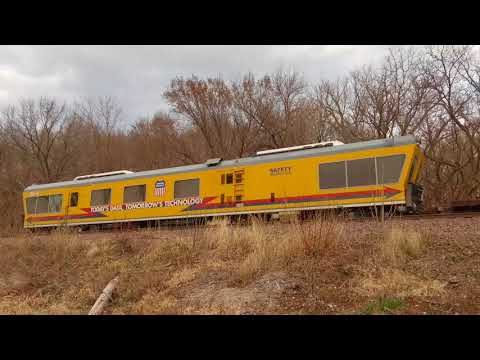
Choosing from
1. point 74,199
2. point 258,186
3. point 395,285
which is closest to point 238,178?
point 258,186

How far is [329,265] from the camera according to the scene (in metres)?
6.48

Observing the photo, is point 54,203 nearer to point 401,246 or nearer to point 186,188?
point 186,188

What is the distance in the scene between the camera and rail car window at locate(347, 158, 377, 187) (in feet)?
40.7

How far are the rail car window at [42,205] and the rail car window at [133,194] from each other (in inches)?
231

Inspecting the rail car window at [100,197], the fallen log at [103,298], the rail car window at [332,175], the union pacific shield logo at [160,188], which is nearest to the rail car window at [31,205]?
the rail car window at [100,197]

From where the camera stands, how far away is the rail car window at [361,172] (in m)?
12.4

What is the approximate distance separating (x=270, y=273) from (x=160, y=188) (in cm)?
1098

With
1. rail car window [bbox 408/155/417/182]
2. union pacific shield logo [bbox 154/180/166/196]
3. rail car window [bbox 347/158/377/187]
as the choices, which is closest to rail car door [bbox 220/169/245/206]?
union pacific shield logo [bbox 154/180/166/196]

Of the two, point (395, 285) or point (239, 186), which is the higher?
point (239, 186)

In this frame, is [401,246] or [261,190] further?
[261,190]

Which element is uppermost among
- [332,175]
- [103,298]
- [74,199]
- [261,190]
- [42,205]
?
[332,175]

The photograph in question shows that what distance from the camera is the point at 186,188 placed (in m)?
16.0

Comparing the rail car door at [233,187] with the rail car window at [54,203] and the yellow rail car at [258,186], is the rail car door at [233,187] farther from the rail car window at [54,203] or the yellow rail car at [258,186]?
the rail car window at [54,203]

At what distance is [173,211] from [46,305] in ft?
29.5
